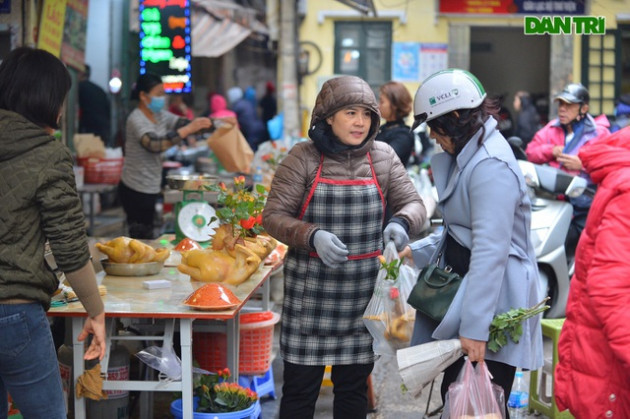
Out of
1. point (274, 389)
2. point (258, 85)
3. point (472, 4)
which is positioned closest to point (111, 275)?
point (274, 389)

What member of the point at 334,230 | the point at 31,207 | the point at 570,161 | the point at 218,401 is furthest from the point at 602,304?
the point at 570,161

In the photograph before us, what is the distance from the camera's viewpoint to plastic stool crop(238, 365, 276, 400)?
608 cm

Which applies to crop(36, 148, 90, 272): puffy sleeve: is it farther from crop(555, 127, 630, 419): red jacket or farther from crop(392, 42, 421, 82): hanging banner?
crop(392, 42, 421, 82): hanging banner

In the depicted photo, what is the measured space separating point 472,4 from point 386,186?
9.74m

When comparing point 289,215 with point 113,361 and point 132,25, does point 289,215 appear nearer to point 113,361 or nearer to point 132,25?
point 113,361

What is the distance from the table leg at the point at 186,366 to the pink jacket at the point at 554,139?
453cm

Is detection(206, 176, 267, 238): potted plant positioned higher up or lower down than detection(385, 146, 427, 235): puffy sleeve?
lower down

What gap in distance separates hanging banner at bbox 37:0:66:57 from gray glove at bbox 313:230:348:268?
3.07 meters

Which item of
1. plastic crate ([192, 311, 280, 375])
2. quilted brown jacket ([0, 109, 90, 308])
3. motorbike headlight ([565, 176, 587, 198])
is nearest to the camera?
quilted brown jacket ([0, 109, 90, 308])

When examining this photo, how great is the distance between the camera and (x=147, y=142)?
852cm

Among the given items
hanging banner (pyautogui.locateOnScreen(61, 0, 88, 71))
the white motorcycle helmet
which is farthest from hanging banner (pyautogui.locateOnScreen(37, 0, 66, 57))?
the white motorcycle helmet

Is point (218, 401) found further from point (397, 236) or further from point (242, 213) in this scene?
point (397, 236)

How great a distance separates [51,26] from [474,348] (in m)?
4.30

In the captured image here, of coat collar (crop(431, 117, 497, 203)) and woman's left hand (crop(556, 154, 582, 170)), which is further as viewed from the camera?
woman's left hand (crop(556, 154, 582, 170))
